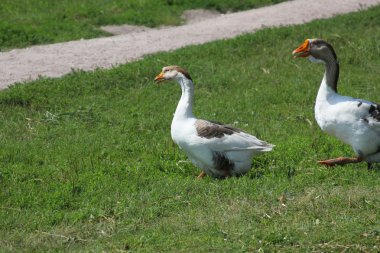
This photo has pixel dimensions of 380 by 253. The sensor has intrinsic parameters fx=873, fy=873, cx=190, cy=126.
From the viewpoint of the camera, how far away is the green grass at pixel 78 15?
51.4ft

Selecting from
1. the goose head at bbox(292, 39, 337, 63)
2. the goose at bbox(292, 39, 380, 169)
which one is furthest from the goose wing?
the goose head at bbox(292, 39, 337, 63)

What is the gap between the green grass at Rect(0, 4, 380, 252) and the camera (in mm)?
7188

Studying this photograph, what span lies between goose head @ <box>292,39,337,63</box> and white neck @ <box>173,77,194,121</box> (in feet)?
3.98

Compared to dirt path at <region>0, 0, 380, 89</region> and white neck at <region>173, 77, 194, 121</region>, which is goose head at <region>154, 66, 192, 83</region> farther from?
dirt path at <region>0, 0, 380, 89</region>

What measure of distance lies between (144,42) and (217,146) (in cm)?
703

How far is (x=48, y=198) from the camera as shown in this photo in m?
8.31

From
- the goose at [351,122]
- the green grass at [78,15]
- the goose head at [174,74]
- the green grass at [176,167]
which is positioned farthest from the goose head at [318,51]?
the green grass at [78,15]

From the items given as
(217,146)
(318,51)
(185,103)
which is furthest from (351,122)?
(185,103)

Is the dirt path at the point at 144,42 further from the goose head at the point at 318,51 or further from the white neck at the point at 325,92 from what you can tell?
the white neck at the point at 325,92

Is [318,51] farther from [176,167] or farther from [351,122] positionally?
[176,167]

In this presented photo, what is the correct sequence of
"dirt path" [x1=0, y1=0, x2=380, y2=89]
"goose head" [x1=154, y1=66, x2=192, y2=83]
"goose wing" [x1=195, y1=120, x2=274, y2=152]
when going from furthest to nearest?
"dirt path" [x1=0, y1=0, x2=380, y2=89]
"goose head" [x1=154, y1=66, x2=192, y2=83]
"goose wing" [x1=195, y1=120, x2=274, y2=152]

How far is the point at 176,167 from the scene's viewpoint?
9.48 metres

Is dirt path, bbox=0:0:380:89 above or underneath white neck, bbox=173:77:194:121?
underneath

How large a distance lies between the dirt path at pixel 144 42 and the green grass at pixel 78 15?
51cm
